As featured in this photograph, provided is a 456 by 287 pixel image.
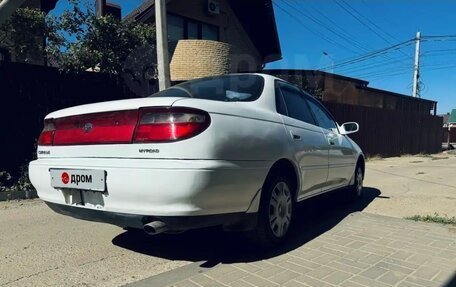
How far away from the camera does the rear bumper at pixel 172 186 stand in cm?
287

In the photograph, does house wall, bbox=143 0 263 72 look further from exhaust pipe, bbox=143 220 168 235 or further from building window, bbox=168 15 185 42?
exhaust pipe, bbox=143 220 168 235

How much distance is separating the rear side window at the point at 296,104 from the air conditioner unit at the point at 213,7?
42.1 ft

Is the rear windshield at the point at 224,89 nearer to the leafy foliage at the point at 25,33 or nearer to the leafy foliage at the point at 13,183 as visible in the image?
the leafy foliage at the point at 13,183

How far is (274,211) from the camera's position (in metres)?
3.78

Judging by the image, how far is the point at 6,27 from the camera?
28.0 ft

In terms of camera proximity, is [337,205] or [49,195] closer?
[49,195]

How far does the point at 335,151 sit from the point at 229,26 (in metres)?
14.3

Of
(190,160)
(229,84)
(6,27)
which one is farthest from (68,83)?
(190,160)

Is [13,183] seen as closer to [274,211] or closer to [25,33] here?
[25,33]

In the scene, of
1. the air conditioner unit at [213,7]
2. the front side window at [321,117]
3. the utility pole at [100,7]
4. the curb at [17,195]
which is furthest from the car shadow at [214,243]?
the air conditioner unit at [213,7]

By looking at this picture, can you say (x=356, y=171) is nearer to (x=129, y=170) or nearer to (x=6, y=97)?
(x=129, y=170)

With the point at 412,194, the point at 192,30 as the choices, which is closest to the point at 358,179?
the point at 412,194

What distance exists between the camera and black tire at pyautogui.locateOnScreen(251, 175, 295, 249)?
11.8ft

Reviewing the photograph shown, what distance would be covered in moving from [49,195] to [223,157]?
5.24 ft
